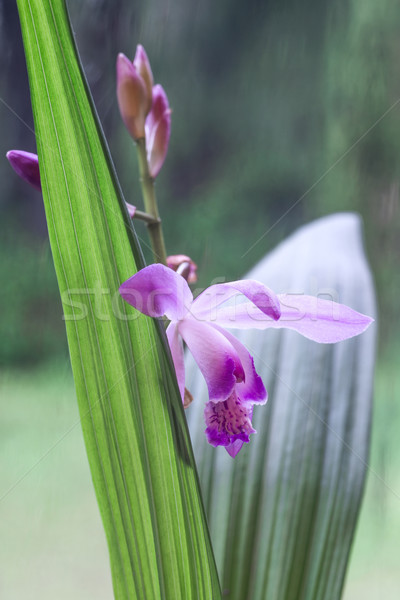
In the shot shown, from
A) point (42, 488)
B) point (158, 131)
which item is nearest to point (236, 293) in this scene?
point (158, 131)

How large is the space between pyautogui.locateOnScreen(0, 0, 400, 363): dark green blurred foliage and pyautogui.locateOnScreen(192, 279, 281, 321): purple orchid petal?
0.31m

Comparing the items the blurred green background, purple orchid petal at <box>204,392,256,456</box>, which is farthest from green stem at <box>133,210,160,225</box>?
the blurred green background

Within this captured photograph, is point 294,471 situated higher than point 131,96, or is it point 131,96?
point 131,96

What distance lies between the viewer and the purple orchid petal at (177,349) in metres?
0.25

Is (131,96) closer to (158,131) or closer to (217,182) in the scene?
(158,131)

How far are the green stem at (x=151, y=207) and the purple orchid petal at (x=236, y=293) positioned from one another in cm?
5

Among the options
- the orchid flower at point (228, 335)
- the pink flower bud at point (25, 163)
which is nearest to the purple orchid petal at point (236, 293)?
the orchid flower at point (228, 335)

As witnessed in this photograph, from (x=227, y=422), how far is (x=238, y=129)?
1.71ft

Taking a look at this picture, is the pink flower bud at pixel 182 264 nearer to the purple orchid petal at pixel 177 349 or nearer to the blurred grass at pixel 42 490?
the purple orchid petal at pixel 177 349

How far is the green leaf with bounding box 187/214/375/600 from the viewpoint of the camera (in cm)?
35

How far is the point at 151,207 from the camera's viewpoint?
0.30 m

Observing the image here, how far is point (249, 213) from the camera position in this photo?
70 centimetres

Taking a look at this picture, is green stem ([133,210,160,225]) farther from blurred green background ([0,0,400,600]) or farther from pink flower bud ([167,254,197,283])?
blurred green background ([0,0,400,600])

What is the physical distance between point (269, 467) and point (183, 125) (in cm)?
46
